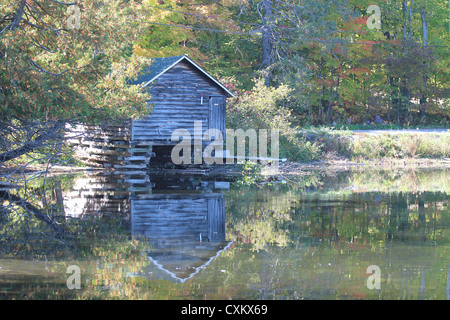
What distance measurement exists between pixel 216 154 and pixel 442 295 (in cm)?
1757

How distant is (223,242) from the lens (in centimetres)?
1053

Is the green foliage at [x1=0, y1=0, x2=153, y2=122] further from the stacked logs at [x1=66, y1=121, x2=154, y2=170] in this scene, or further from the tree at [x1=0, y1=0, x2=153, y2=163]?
the stacked logs at [x1=66, y1=121, x2=154, y2=170]

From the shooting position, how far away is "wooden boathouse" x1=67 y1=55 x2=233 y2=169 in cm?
2339

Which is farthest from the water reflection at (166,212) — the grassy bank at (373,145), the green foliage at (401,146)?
the green foliage at (401,146)

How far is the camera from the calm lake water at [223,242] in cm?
760

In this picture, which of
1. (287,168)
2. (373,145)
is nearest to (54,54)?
(287,168)

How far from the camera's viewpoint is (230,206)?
14641mm

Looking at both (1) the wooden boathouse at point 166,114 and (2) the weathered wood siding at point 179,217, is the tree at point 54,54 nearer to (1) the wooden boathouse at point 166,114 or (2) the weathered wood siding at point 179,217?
(2) the weathered wood siding at point 179,217

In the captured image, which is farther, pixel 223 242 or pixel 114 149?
pixel 114 149

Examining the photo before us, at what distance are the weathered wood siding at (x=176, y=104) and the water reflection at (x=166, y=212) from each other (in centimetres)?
274

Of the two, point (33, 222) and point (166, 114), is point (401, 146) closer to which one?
point (166, 114)

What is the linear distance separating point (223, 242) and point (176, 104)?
14.1 metres
